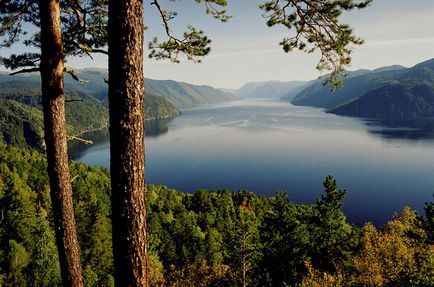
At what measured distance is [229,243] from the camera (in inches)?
1738

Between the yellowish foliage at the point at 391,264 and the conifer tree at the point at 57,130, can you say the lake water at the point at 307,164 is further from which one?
the conifer tree at the point at 57,130

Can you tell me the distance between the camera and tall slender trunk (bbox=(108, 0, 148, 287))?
3877 mm

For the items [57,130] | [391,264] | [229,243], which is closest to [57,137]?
[57,130]

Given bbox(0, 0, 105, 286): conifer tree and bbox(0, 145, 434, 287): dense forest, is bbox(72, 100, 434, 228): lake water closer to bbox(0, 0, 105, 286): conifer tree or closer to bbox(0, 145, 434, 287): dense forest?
bbox(0, 145, 434, 287): dense forest

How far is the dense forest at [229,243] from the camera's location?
19.1 meters

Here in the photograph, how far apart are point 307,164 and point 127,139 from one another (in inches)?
4637

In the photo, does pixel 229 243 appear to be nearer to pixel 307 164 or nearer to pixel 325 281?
pixel 325 281

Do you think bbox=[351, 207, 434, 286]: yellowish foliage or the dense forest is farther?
the dense forest

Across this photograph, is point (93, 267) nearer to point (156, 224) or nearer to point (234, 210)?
point (156, 224)

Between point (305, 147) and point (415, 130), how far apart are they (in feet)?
299

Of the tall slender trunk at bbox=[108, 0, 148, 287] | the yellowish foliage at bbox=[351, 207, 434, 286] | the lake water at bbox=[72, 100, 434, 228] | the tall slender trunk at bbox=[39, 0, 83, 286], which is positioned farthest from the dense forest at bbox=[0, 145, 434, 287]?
the lake water at bbox=[72, 100, 434, 228]

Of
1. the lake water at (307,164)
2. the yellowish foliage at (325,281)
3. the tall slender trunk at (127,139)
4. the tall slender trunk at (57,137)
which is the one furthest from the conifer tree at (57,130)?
the lake water at (307,164)

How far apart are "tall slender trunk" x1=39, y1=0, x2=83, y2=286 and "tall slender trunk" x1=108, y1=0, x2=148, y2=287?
2.44 meters

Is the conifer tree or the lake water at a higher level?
the conifer tree
